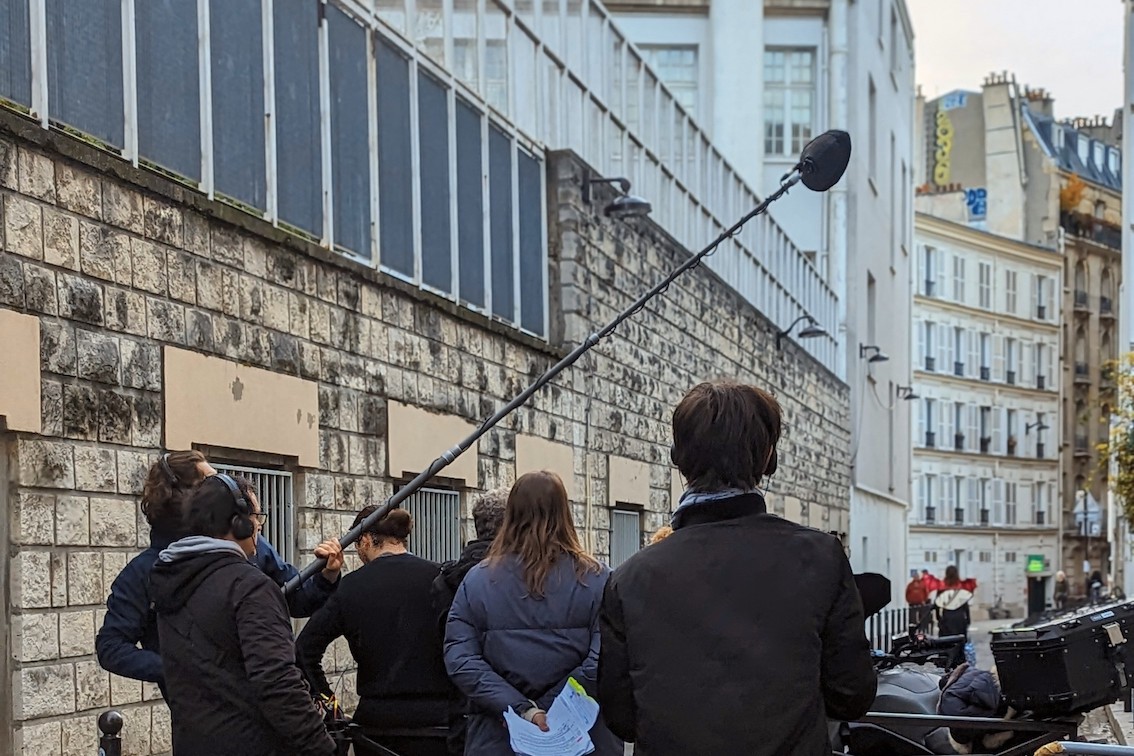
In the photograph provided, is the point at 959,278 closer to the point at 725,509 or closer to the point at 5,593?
the point at 5,593

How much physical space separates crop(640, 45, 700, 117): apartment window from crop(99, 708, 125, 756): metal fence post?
2734cm

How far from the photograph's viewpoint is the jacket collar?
3.79m

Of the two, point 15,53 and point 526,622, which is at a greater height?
point 15,53

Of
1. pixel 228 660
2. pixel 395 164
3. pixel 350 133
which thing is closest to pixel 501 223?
pixel 395 164

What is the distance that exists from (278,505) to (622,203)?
20.4 ft

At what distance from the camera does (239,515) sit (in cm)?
480

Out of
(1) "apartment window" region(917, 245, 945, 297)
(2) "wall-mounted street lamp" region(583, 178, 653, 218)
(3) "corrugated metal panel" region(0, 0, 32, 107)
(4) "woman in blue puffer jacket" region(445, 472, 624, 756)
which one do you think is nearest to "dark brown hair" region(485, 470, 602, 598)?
(4) "woman in blue puffer jacket" region(445, 472, 624, 756)

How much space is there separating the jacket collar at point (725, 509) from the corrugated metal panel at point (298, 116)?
20.2ft

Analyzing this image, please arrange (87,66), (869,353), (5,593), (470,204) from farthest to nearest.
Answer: (869,353) → (470,204) → (87,66) → (5,593)

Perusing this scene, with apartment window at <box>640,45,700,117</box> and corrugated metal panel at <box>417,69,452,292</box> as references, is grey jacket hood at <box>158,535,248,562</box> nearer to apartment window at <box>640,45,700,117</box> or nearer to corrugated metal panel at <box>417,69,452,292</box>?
corrugated metal panel at <box>417,69,452,292</box>

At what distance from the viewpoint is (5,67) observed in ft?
22.7

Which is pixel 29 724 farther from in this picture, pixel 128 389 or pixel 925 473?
pixel 925 473

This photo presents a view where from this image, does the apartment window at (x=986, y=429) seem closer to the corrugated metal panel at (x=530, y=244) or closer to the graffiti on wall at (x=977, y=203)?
the graffiti on wall at (x=977, y=203)

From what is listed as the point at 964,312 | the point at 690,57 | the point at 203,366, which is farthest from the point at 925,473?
the point at 203,366
